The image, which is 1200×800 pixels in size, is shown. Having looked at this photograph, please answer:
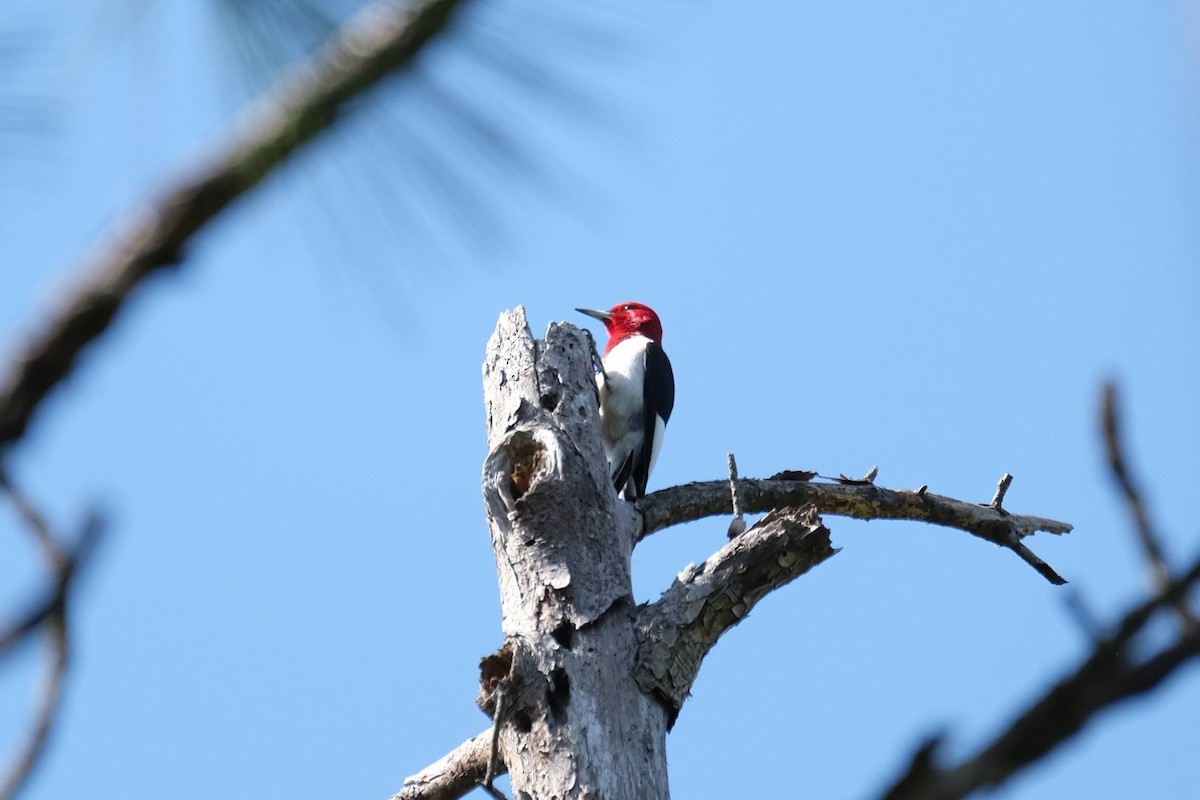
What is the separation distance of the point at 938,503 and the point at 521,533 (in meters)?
2.12

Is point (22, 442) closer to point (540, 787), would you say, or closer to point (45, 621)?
point (45, 621)

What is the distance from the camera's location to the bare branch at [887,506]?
207 inches

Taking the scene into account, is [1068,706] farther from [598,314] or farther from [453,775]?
[598,314]

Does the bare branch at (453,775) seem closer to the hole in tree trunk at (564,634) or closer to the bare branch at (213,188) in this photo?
the hole in tree trunk at (564,634)

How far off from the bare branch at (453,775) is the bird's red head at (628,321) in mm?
3695

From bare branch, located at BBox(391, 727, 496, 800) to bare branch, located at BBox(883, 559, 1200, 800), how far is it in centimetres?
344

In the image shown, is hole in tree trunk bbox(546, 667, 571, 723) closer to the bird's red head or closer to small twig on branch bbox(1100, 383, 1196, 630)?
small twig on branch bbox(1100, 383, 1196, 630)

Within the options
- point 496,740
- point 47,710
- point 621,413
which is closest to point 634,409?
point 621,413

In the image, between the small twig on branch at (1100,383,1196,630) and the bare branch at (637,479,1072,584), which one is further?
the bare branch at (637,479,1072,584)

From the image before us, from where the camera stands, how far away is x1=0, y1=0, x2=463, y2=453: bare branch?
3.04 feet

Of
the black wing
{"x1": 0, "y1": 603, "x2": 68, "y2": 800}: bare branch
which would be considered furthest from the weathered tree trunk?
{"x1": 0, "y1": 603, "x2": 68, "y2": 800}: bare branch

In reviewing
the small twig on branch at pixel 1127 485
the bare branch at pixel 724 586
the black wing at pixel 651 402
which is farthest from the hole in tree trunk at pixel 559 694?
the small twig on branch at pixel 1127 485

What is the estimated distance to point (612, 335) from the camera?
7.71 metres

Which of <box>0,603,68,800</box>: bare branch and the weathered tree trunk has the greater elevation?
the weathered tree trunk
